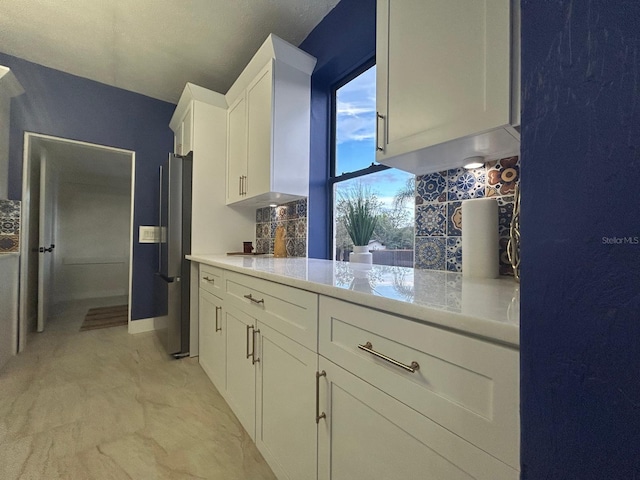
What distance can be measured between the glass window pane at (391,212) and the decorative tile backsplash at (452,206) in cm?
19

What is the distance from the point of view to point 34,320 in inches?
122

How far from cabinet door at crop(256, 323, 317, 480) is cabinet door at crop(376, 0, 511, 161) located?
2.92 ft

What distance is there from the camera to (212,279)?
1.96 m

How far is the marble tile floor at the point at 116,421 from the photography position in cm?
125

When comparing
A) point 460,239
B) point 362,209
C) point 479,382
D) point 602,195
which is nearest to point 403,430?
point 479,382

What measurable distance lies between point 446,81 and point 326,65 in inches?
53.0

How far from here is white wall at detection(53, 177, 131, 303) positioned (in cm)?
504

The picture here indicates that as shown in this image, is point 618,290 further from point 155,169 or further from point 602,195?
point 155,169

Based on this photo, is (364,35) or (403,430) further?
(364,35)

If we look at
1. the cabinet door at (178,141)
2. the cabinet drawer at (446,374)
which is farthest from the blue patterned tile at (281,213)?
the cabinet drawer at (446,374)

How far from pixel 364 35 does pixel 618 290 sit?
6.39 ft

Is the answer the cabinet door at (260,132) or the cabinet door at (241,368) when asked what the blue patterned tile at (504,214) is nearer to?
the cabinet door at (241,368)

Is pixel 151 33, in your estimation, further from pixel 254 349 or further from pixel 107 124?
pixel 254 349

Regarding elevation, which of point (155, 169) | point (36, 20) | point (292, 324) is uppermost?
point (36, 20)
